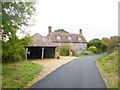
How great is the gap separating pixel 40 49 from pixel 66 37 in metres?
32.2

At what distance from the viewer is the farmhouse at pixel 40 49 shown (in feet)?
132

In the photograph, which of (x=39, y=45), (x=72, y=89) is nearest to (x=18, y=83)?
(x=72, y=89)

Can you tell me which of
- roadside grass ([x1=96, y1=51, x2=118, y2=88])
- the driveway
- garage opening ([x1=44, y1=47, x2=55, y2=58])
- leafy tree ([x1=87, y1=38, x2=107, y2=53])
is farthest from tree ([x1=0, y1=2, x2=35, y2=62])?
leafy tree ([x1=87, y1=38, x2=107, y2=53])

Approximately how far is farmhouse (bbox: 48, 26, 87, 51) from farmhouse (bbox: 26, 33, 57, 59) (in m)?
26.2

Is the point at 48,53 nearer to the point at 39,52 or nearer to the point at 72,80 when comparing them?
the point at 39,52

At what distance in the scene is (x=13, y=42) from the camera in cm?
1922

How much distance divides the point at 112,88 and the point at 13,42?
899cm

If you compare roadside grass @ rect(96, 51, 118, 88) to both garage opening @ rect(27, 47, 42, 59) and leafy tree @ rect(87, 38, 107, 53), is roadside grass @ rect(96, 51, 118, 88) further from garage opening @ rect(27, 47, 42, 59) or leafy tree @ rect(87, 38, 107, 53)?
leafy tree @ rect(87, 38, 107, 53)

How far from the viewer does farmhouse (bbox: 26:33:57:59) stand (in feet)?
132

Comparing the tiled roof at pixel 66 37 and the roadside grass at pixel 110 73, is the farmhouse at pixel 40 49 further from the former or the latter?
the tiled roof at pixel 66 37

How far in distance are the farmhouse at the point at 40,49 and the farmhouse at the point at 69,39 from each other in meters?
26.2

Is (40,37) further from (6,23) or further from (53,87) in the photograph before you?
(53,87)

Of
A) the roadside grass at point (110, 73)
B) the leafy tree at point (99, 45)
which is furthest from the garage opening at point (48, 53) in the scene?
the leafy tree at point (99, 45)

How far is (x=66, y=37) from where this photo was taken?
73.2 meters
